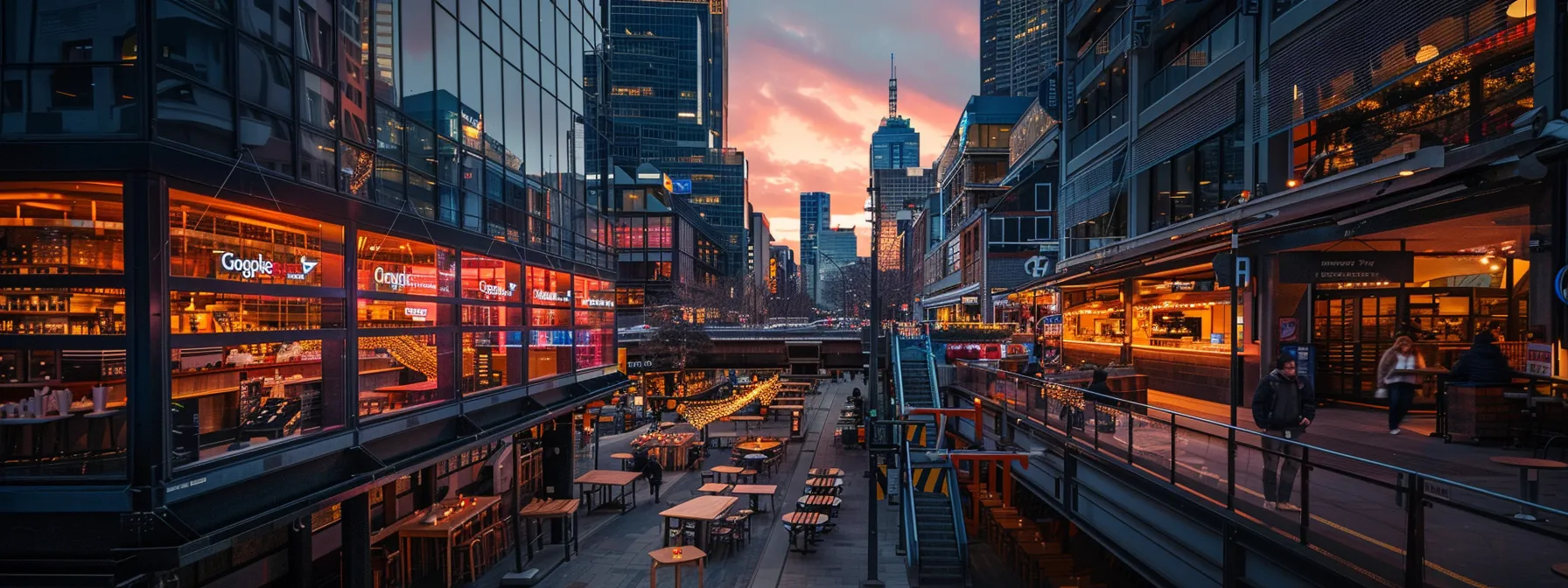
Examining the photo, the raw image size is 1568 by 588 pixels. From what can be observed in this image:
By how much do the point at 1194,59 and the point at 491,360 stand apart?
21.9m

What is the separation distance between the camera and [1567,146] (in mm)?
9383

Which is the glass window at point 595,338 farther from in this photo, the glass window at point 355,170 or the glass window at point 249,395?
the glass window at point 249,395

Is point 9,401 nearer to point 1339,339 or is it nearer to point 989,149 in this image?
point 1339,339

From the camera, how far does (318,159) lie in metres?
10.8

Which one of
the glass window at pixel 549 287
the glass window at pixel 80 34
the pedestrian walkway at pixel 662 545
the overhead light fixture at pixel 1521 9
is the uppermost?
the overhead light fixture at pixel 1521 9

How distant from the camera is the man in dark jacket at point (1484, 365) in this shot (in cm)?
1152

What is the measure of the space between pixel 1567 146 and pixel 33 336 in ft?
59.7

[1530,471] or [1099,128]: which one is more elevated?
[1099,128]

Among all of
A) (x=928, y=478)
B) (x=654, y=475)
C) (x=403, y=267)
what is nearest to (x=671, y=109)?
(x=654, y=475)

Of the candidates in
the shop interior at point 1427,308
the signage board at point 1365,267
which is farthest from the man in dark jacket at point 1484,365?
the signage board at point 1365,267

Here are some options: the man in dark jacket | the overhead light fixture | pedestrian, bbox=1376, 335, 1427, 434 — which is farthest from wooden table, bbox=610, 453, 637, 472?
the overhead light fixture

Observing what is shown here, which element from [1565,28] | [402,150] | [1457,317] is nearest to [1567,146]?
[1565,28]

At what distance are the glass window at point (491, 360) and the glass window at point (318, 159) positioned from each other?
5.08 m

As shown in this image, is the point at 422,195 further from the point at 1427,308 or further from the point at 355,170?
the point at 1427,308
